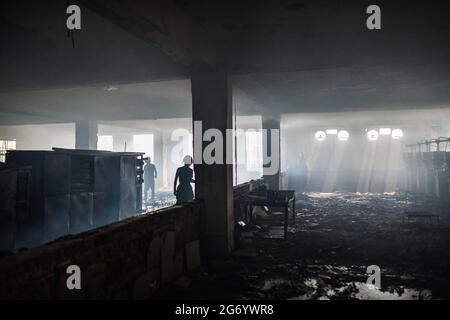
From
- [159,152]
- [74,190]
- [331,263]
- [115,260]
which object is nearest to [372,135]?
[159,152]

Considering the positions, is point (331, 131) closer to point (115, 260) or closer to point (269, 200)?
point (269, 200)

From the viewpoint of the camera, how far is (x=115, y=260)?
12.9 ft

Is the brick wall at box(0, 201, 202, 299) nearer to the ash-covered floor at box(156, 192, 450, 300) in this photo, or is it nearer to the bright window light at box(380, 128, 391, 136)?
the ash-covered floor at box(156, 192, 450, 300)

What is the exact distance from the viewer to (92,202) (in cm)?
938

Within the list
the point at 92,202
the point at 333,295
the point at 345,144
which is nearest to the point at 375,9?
the point at 333,295

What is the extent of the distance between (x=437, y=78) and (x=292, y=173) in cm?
1204

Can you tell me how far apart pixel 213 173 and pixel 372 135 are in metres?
23.0

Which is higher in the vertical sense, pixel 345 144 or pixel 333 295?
pixel 345 144

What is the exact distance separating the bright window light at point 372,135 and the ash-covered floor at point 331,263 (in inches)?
658

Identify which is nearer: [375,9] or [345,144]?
[375,9]

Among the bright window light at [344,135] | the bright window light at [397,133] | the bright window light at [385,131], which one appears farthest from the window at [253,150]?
the bright window light at [397,133]

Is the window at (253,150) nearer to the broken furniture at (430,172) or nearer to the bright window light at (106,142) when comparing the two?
the broken furniture at (430,172)

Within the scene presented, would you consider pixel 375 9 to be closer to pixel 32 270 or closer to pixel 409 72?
pixel 409 72

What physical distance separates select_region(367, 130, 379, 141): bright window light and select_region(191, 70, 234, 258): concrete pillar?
22.5 m
